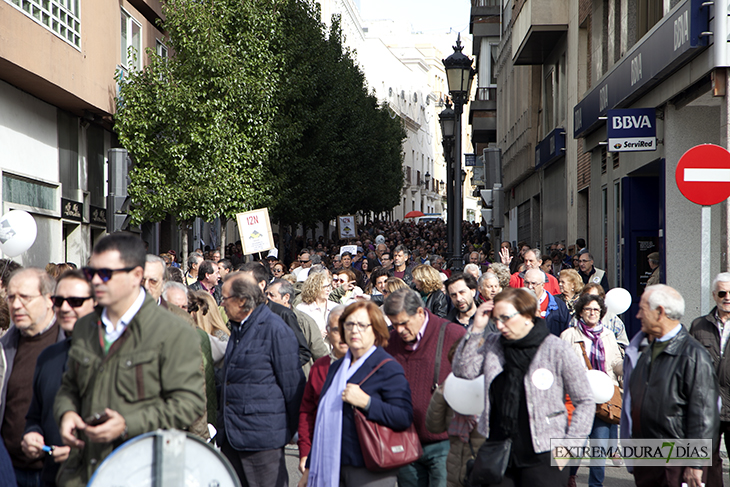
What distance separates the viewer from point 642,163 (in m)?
15.3

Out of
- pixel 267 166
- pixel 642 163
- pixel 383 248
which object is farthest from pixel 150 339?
pixel 267 166

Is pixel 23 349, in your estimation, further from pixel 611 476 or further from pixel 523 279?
pixel 523 279

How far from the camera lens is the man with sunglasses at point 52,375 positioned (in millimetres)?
4535

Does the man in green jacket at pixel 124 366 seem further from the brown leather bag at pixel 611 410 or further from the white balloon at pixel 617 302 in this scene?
the white balloon at pixel 617 302

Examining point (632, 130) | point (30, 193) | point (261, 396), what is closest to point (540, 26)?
point (632, 130)

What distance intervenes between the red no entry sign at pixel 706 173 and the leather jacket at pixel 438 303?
A: 302 centimetres

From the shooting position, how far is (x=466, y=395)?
5.24 m

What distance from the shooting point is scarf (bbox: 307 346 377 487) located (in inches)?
205

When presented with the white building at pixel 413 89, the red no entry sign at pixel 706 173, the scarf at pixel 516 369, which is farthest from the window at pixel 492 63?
the scarf at pixel 516 369

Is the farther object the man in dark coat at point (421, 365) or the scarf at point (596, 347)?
the scarf at point (596, 347)

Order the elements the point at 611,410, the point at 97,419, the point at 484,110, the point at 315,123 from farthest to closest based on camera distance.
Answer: the point at 484,110
the point at 315,123
the point at 611,410
the point at 97,419

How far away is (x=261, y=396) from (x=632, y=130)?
966cm

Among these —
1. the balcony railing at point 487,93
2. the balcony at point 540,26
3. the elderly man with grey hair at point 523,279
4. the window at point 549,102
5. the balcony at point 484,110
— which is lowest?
the elderly man with grey hair at point 523,279

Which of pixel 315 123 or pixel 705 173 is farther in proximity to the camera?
pixel 315 123
